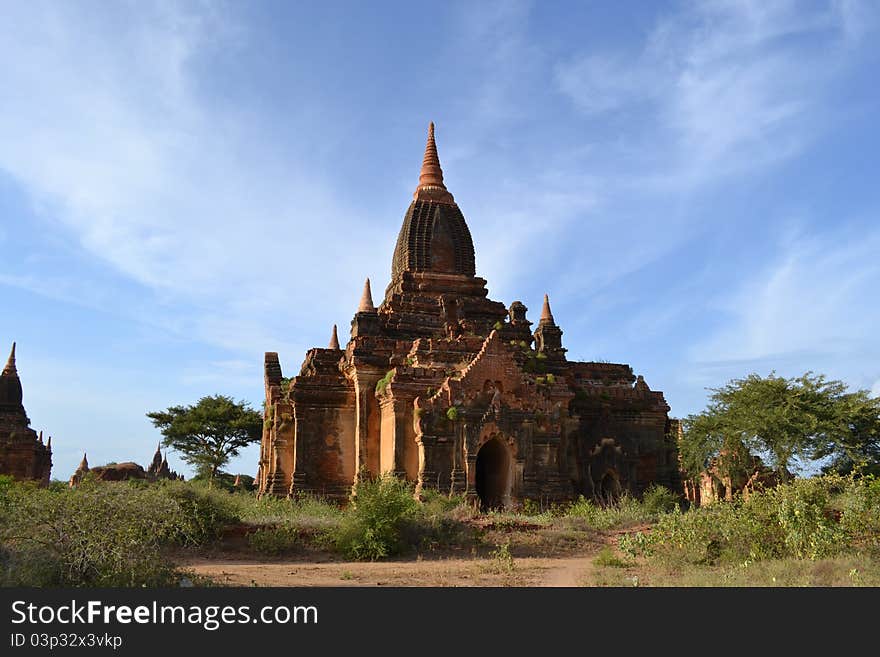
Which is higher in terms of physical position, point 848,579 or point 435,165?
point 435,165

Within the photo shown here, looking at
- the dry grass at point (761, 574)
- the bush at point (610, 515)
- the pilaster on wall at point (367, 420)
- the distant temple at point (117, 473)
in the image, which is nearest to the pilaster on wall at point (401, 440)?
the pilaster on wall at point (367, 420)

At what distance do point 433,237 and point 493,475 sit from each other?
874 centimetres

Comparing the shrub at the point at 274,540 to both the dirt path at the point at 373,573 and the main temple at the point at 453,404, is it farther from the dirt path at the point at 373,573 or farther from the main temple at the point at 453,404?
the main temple at the point at 453,404

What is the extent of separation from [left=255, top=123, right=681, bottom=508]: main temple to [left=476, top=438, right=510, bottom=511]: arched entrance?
51 mm

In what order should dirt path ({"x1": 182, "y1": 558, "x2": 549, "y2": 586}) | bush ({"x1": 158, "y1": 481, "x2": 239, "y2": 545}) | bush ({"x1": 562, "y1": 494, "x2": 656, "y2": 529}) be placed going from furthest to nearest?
bush ({"x1": 562, "y1": 494, "x2": 656, "y2": 529}) < bush ({"x1": 158, "y1": 481, "x2": 239, "y2": 545}) < dirt path ({"x1": 182, "y1": 558, "x2": 549, "y2": 586})

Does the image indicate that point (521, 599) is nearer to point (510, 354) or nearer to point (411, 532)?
point (411, 532)

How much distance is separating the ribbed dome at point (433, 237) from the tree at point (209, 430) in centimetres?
1410

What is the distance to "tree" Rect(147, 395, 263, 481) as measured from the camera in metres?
38.8

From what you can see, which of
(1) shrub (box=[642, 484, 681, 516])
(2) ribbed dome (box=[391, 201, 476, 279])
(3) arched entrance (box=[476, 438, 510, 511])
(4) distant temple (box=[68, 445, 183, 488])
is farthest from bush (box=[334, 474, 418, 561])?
(4) distant temple (box=[68, 445, 183, 488])

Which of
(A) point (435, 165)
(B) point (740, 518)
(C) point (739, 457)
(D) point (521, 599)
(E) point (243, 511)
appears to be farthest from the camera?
(A) point (435, 165)

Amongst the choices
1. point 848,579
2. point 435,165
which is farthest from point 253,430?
point 848,579

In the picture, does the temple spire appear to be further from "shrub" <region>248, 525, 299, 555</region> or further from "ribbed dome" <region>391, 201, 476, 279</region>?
"shrub" <region>248, 525, 299, 555</region>

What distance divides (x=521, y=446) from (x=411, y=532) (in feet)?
19.5

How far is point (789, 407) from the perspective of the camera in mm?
23781
